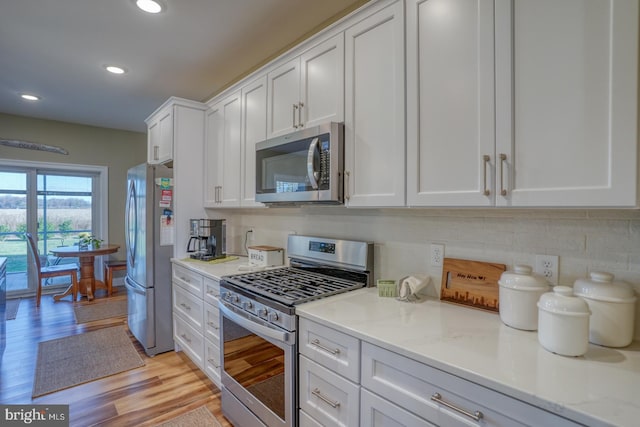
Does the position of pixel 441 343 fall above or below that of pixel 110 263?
above

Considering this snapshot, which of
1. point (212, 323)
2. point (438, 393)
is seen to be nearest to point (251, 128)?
point (212, 323)

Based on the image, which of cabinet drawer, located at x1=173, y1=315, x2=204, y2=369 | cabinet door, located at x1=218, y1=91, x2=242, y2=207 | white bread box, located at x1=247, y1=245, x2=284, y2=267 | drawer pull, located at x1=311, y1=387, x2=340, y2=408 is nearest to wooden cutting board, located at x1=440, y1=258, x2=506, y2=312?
drawer pull, located at x1=311, y1=387, x2=340, y2=408

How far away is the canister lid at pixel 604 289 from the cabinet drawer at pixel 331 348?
803mm

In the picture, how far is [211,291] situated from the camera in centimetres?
224

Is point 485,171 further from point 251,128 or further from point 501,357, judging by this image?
point 251,128

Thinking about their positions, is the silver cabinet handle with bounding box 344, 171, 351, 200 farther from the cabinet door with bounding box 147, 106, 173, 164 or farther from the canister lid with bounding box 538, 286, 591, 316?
the cabinet door with bounding box 147, 106, 173, 164

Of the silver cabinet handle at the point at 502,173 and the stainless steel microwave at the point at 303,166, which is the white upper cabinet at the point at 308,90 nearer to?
the stainless steel microwave at the point at 303,166

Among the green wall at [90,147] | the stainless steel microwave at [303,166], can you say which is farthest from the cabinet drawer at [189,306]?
the green wall at [90,147]

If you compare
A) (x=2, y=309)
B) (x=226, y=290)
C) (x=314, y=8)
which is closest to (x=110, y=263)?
(x=2, y=309)

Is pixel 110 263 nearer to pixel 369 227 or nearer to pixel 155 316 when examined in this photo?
pixel 155 316

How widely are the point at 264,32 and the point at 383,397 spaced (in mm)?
2362

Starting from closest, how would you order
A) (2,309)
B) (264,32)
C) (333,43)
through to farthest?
(333,43), (264,32), (2,309)

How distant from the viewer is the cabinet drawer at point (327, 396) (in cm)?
122

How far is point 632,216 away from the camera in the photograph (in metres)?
1.11
